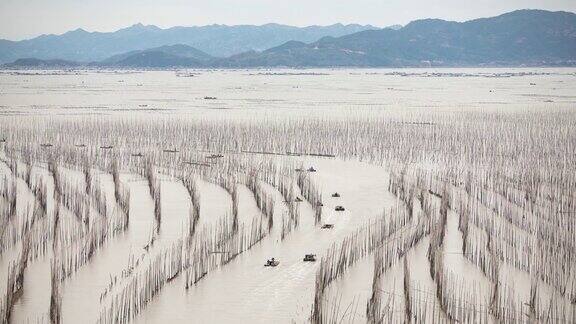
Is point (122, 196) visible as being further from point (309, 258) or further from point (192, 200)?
point (309, 258)

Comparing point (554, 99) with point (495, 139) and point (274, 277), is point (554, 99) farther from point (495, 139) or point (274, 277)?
point (274, 277)

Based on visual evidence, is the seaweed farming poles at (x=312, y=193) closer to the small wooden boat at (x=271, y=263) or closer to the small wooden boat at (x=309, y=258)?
the small wooden boat at (x=309, y=258)

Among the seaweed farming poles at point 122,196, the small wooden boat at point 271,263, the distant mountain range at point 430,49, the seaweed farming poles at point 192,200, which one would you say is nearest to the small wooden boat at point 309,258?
the small wooden boat at point 271,263

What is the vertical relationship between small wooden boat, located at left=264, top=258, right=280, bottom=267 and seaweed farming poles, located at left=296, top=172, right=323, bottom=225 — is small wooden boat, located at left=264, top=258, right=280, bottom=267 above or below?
below

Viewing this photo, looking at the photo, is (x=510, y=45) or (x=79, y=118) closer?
(x=79, y=118)

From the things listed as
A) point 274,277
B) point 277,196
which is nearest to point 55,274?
point 274,277

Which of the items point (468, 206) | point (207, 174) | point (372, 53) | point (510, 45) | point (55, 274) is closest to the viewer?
point (55, 274)

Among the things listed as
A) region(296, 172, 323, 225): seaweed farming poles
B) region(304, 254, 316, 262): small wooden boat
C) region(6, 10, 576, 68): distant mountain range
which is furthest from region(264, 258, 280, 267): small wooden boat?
region(6, 10, 576, 68): distant mountain range

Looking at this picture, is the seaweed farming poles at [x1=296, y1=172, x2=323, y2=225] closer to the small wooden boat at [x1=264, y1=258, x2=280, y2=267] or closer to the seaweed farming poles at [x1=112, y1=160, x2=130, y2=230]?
the small wooden boat at [x1=264, y1=258, x2=280, y2=267]
